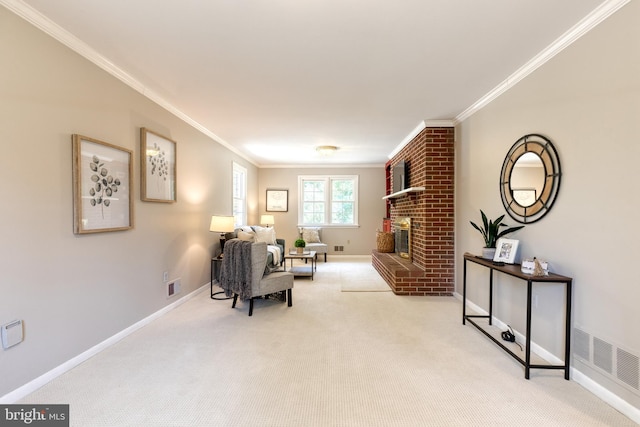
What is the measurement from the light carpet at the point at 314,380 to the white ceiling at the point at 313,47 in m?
2.44

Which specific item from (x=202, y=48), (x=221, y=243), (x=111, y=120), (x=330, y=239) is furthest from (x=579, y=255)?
(x=330, y=239)

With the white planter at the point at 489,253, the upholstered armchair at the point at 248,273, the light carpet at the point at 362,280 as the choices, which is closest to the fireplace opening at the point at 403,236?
the light carpet at the point at 362,280

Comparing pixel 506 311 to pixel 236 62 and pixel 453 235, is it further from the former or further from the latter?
pixel 236 62

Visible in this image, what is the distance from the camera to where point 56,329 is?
202cm

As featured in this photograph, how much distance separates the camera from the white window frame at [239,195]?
18.7 feet

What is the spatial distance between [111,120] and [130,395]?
2194 mm

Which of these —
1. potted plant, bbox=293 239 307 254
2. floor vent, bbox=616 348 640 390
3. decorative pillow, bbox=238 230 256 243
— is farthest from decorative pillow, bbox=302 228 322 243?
floor vent, bbox=616 348 640 390

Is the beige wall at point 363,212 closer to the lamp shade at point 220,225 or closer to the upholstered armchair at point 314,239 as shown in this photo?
the upholstered armchair at point 314,239

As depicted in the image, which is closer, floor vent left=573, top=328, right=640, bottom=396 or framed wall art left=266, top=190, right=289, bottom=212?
floor vent left=573, top=328, right=640, bottom=396

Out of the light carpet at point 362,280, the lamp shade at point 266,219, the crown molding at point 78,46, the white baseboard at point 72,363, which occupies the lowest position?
the light carpet at point 362,280

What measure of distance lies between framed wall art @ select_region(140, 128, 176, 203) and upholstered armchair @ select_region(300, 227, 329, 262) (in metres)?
3.87

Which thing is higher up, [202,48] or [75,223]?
[202,48]

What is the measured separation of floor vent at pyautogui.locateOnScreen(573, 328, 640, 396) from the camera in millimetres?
1628

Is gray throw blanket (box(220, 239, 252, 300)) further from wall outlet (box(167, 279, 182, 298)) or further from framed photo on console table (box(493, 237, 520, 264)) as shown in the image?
framed photo on console table (box(493, 237, 520, 264))
